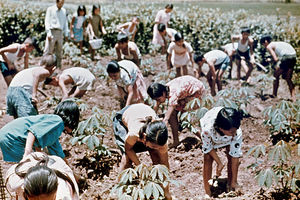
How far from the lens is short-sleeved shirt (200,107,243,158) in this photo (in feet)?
11.5

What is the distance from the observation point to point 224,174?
4285 mm

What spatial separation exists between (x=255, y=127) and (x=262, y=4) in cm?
696

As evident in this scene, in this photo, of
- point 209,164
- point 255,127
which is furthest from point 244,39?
point 209,164

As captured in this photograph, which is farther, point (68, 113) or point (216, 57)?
point (216, 57)

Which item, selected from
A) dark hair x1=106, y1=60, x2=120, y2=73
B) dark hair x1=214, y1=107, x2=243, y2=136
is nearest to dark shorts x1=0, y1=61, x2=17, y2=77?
dark hair x1=106, y1=60, x2=120, y2=73

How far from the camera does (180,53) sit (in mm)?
6664

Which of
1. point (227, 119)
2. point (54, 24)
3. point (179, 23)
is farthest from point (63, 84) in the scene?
point (179, 23)

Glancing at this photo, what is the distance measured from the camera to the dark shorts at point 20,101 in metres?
4.09

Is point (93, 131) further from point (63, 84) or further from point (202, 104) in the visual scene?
point (202, 104)

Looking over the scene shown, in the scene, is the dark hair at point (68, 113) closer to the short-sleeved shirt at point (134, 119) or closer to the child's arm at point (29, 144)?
the child's arm at point (29, 144)

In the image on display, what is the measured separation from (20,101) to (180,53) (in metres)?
3.39

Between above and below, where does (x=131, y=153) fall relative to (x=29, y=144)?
below

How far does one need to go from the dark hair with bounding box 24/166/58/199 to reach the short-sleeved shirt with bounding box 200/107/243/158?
1.86 metres

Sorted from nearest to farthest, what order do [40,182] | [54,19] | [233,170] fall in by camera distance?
[40,182] < [233,170] < [54,19]
